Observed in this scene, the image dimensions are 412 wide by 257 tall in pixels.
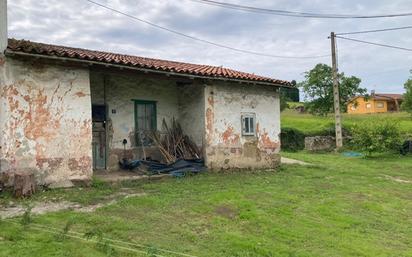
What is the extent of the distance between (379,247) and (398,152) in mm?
18081

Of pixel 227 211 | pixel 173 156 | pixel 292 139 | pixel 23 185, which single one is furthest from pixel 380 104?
pixel 23 185

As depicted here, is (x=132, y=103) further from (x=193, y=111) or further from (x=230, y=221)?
(x=230, y=221)

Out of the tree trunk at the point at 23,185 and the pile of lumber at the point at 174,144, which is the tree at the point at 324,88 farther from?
the tree trunk at the point at 23,185

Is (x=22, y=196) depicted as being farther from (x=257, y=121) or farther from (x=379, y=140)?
(x=379, y=140)

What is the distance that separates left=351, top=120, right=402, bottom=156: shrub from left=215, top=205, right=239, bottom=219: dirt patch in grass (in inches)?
615

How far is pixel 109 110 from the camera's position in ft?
43.2

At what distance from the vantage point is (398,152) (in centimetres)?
2370

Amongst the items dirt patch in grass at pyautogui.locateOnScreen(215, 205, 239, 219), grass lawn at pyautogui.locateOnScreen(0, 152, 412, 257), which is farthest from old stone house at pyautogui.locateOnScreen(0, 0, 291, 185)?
dirt patch in grass at pyautogui.locateOnScreen(215, 205, 239, 219)

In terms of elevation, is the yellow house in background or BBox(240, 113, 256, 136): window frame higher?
the yellow house in background

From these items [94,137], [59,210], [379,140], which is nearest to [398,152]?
[379,140]

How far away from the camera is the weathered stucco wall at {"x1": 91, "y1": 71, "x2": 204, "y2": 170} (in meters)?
13.1

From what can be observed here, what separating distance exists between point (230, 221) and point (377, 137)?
1669 centimetres

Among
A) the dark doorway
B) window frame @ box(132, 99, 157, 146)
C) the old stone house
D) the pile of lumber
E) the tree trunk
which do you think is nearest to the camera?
the tree trunk

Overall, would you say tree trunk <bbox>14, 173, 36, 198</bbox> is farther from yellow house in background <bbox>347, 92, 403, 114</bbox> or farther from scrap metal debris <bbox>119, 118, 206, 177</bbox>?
yellow house in background <bbox>347, 92, 403, 114</bbox>
